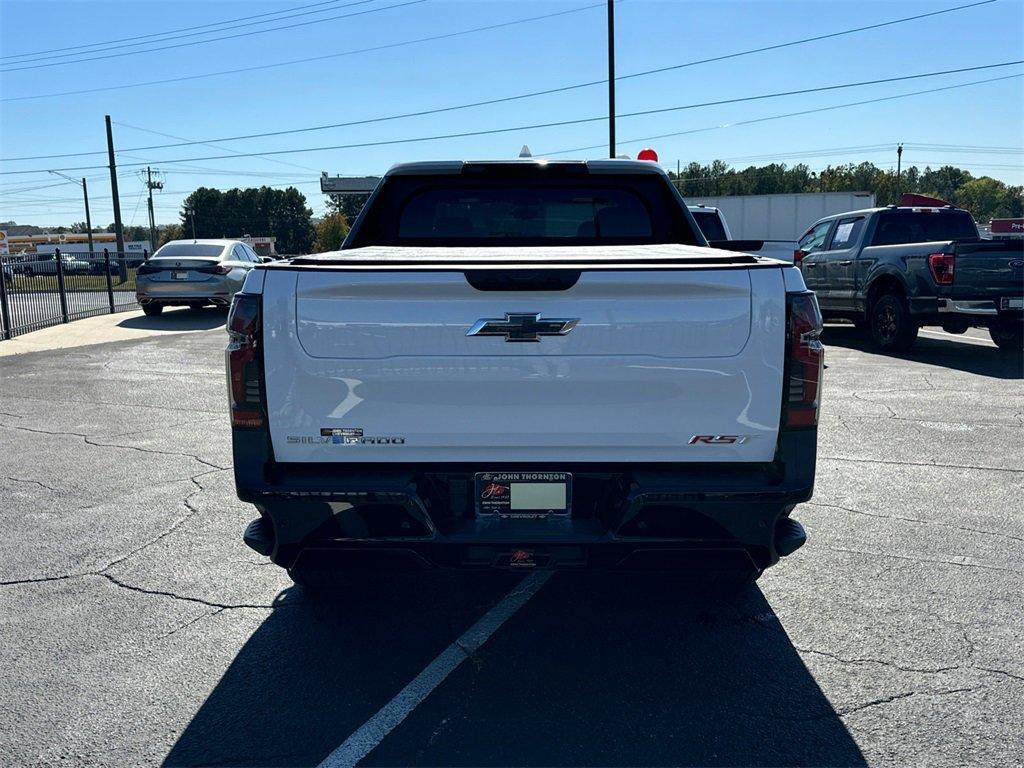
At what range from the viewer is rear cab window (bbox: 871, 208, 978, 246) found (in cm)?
1353

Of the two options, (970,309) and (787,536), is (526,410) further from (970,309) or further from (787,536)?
(970,309)

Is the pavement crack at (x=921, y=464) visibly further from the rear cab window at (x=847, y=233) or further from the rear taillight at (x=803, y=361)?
the rear cab window at (x=847, y=233)

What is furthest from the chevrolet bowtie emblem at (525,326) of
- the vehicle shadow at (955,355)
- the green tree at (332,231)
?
the green tree at (332,231)

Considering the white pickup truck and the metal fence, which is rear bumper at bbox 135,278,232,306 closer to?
the metal fence

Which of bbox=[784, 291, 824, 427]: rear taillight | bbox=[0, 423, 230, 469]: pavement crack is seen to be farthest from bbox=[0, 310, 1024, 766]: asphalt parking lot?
bbox=[784, 291, 824, 427]: rear taillight

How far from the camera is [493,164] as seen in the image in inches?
205

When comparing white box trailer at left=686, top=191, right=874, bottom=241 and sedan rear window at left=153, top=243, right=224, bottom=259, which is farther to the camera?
white box trailer at left=686, top=191, right=874, bottom=241

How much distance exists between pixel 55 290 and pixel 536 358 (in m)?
17.3

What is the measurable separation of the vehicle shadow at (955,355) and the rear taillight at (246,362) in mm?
9984

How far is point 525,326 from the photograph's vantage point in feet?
9.93

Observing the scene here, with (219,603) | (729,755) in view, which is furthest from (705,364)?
(219,603)

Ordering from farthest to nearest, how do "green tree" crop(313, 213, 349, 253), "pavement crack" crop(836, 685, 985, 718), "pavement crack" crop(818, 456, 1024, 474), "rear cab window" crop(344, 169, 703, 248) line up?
"green tree" crop(313, 213, 349, 253)
"pavement crack" crop(818, 456, 1024, 474)
"rear cab window" crop(344, 169, 703, 248)
"pavement crack" crop(836, 685, 985, 718)

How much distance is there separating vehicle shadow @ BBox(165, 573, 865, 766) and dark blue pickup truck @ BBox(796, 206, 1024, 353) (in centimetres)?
898

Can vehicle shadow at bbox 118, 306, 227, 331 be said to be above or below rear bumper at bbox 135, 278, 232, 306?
below
